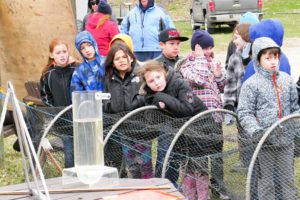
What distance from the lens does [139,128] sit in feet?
18.9

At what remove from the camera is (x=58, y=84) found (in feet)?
23.2

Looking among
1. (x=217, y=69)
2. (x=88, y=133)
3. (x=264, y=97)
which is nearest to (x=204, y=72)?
(x=217, y=69)

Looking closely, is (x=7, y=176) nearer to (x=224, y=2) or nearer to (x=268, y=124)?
(x=268, y=124)

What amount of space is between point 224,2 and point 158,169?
67.6 feet

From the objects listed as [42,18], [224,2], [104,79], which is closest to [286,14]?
[224,2]

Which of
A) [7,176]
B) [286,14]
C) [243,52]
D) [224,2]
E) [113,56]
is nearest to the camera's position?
[113,56]

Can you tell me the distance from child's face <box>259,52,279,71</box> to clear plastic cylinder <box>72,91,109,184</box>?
168cm

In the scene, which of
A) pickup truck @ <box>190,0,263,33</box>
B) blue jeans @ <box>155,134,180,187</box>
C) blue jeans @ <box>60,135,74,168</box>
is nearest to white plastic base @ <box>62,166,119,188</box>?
blue jeans @ <box>155,134,180,187</box>

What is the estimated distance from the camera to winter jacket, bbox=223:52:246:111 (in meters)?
6.67

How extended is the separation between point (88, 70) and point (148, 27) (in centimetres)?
303

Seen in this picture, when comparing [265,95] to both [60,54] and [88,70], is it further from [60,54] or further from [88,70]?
[60,54]

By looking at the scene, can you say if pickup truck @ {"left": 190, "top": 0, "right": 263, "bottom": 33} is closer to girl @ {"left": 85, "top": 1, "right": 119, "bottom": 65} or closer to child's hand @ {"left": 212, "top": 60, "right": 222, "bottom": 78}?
girl @ {"left": 85, "top": 1, "right": 119, "bottom": 65}

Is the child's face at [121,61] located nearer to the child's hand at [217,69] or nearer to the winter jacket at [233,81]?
the child's hand at [217,69]

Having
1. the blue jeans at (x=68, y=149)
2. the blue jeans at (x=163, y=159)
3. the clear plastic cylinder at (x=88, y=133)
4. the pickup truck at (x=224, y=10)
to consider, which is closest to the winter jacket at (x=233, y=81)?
the blue jeans at (x=163, y=159)
